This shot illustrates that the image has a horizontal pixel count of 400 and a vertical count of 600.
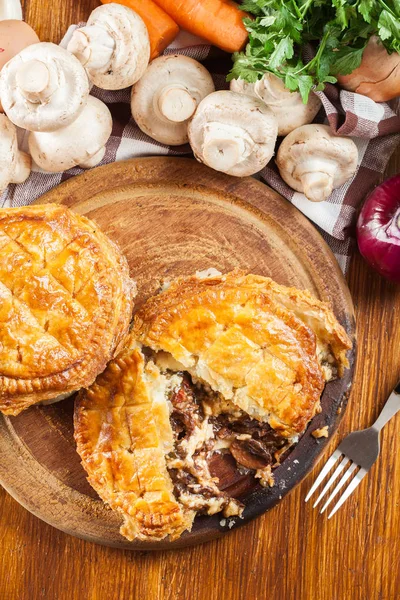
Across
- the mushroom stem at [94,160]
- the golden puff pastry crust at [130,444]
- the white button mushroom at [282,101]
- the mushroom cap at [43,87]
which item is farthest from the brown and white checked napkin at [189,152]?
the golden puff pastry crust at [130,444]

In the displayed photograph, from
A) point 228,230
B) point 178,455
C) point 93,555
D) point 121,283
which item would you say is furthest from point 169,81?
point 93,555

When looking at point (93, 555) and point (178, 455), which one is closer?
point (178, 455)

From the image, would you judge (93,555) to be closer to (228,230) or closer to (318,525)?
(318,525)

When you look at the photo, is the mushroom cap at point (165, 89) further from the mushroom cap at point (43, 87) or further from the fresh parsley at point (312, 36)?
the mushroom cap at point (43, 87)

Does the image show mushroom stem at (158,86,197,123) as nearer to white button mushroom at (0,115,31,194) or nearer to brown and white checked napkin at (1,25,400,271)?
brown and white checked napkin at (1,25,400,271)

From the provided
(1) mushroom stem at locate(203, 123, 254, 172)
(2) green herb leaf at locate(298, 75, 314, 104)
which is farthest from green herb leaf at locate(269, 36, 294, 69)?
(1) mushroom stem at locate(203, 123, 254, 172)
